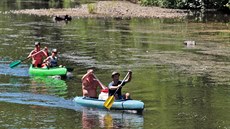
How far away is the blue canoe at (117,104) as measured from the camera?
20391 mm

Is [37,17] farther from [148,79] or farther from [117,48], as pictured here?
[148,79]

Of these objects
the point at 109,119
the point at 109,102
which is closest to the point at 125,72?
the point at 109,102

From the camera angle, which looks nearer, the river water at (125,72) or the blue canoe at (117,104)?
the river water at (125,72)

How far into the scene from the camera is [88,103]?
70.6ft

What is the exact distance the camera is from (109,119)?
789 inches

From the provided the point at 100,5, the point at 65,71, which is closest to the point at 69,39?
the point at 65,71

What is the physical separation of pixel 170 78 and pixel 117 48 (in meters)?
12.1

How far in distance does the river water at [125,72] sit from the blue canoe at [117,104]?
218 millimetres

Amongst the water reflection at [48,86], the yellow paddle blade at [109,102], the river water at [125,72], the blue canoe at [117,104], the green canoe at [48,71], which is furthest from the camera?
the green canoe at [48,71]

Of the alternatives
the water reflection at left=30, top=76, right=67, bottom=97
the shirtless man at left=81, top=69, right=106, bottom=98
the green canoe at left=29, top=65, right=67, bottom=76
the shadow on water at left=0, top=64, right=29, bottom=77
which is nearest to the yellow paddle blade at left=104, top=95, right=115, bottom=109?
the shirtless man at left=81, top=69, right=106, bottom=98

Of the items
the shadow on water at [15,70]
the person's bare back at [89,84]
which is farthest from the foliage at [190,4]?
the person's bare back at [89,84]

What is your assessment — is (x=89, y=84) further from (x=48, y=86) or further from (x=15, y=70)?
(x=15, y=70)

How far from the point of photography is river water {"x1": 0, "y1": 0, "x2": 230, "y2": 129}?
66.3ft

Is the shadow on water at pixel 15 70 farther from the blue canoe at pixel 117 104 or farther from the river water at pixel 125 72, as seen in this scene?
the blue canoe at pixel 117 104
